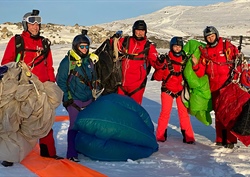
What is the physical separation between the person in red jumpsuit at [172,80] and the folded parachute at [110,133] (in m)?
1.12

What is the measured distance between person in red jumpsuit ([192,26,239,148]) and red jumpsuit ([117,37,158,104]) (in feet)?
2.35

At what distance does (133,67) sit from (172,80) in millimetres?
623

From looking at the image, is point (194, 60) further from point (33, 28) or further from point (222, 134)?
point (33, 28)

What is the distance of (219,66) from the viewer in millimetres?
5539

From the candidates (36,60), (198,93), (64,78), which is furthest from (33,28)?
(198,93)

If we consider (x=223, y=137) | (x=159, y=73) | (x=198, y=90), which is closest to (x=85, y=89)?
(x=159, y=73)

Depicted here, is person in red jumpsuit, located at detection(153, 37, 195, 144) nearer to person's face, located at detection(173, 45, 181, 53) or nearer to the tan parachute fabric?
person's face, located at detection(173, 45, 181, 53)

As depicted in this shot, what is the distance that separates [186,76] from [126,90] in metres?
0.91

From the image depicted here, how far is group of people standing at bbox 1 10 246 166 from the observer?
15.7ft

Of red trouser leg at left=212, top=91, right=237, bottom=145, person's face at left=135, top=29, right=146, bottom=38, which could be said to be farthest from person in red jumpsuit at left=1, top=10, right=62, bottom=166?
red trouser leg at left=212, top=91, right=237, bottom=145

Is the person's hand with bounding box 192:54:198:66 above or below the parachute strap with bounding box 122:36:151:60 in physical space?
below

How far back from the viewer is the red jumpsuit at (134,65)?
18.6ft

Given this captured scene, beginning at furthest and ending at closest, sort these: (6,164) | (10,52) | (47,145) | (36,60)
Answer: (36,60), (10,52), (47,145), (6,164)

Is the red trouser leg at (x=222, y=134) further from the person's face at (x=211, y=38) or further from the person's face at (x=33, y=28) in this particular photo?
the person's face at (x=33, y=28)
